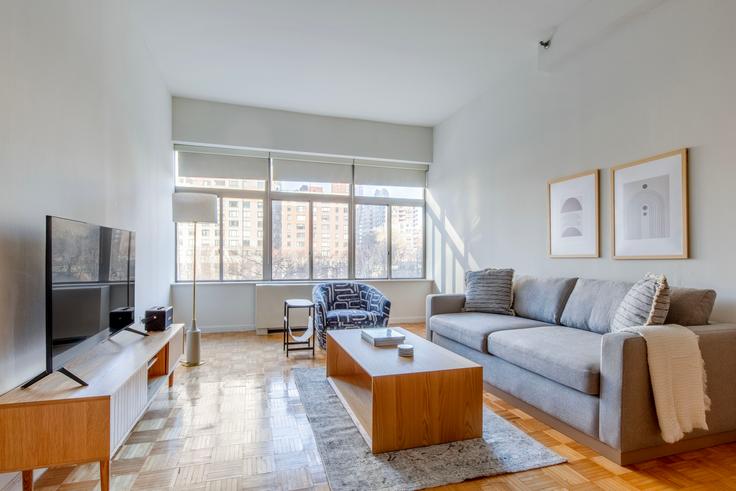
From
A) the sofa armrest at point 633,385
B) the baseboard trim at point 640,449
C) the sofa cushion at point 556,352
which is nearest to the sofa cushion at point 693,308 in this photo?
the sofa armrest at point 633,385

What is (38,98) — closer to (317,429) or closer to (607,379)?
(317,429)

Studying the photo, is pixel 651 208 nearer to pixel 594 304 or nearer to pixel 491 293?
pixel 594 304

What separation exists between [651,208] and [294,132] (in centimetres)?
423

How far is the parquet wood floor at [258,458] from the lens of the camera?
1771mm

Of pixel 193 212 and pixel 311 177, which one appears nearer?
pixel 193 212

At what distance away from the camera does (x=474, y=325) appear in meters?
3.15

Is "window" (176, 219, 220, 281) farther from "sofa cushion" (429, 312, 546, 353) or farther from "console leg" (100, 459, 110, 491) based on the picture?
"console leg" (100, 459, 110, 491)

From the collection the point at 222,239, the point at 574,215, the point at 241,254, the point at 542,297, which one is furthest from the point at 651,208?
the point at 222,239

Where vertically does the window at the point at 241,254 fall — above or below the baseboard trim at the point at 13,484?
above

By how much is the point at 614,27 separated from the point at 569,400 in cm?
277

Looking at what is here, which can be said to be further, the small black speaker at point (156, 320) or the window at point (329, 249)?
the window at point (329, 249)

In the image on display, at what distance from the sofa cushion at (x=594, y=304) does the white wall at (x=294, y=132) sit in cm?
355

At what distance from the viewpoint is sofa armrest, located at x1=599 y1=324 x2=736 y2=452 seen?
1872mm

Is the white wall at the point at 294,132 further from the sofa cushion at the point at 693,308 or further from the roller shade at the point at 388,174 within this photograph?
the sofa cushion at the point at 693,308
